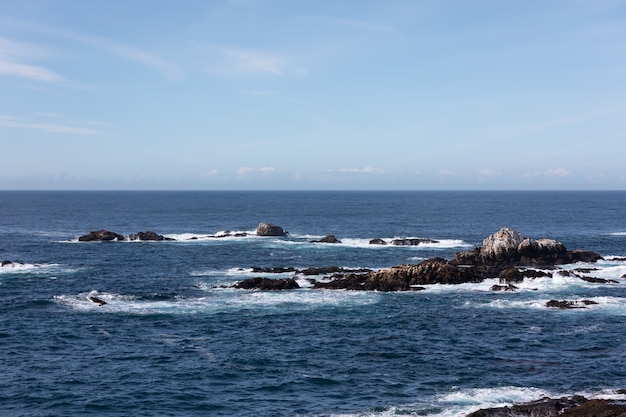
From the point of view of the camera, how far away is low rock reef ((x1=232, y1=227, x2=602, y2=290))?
66.8 m

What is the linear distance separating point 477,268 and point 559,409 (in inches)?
1736

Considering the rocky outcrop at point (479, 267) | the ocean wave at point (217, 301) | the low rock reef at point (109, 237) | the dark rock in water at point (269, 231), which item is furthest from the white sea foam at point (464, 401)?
the low rock reef at point (109, 237)

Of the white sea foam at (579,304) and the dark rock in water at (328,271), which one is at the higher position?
the dark rock in water at (328,271)

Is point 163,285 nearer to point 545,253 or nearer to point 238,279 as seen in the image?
point 238,279

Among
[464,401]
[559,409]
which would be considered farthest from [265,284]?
[559,409]

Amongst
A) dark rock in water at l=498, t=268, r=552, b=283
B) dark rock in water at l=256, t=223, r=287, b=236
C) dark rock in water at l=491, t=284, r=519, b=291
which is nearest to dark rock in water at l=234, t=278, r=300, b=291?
dark rock in water at l=491, t=284, r=519, b=291

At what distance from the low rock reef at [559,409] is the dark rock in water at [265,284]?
37192 millimetres

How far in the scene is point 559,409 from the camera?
101 feet

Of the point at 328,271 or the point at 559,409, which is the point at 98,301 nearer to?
the point at 328,271

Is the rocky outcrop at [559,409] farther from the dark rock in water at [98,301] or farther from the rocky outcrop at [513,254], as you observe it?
the rocky outcrop at [513,254]

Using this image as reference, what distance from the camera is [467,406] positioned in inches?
1280

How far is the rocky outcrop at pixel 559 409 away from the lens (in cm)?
2940

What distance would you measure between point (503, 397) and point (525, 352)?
994 centimetres

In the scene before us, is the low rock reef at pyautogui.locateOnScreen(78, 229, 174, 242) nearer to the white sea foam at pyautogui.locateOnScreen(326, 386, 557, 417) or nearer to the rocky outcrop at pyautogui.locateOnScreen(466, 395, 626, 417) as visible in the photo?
the white sea foam at pyautogui.locateOnScreen(326, 386, 557, 417)
